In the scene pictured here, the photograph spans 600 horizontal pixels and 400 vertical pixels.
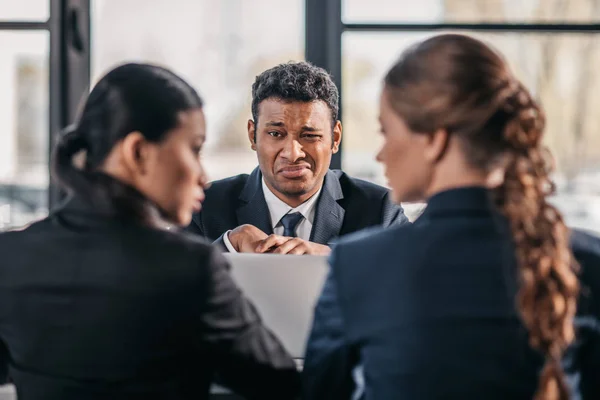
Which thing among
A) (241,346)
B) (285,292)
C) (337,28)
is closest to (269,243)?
(285,292)

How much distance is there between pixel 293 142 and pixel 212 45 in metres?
1.09

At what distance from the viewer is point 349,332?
97 cm

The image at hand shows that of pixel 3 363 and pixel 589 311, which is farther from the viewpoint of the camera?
pixel 3 363

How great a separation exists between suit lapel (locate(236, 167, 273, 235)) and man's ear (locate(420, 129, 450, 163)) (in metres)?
1.40

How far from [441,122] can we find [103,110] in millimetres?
501

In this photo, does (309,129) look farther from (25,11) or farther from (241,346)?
(25,11)

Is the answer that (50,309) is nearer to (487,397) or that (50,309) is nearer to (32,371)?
(32,371)

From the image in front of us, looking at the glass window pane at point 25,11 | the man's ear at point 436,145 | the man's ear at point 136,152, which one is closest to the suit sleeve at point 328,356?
the man's ear at point 436,145

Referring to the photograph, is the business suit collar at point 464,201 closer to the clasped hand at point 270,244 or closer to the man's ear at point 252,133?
the clasped hand at point 270,244

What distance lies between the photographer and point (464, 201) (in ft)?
3.11

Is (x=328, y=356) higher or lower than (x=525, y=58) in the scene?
lower


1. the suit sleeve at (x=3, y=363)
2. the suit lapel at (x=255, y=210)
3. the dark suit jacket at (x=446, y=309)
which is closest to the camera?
the dark suit jacket at (x=446, y=309)

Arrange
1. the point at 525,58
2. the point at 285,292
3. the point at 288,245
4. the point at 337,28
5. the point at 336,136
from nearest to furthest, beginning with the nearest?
the point at 285,292
the point at 288,245
the point at 336,136
the point at 337,28
the point at 525,58

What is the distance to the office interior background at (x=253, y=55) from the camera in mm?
2934
